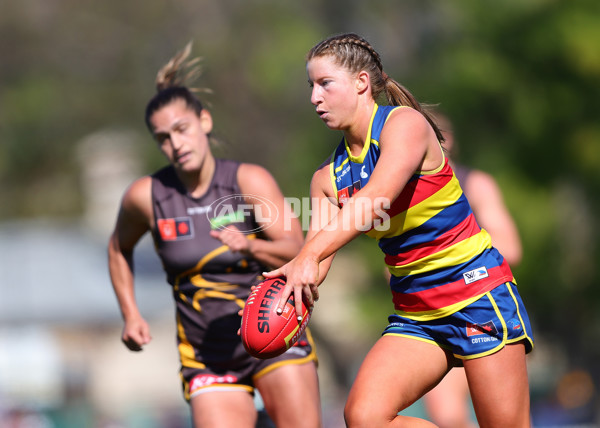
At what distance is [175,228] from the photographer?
492 cm

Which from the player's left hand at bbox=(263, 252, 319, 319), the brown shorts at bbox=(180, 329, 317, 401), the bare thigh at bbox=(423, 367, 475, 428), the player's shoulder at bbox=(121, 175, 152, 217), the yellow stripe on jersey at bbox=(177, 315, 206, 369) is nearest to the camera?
the player's left hand at bbox=(263, 252, 319, 319)

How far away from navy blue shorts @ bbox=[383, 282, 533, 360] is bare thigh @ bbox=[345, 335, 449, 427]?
0.06m

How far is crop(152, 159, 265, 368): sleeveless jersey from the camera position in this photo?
15.9 ft

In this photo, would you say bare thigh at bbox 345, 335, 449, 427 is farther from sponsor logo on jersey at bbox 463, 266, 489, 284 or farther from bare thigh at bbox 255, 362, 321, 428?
bare thigh at bbox 255, 362, 321, 428

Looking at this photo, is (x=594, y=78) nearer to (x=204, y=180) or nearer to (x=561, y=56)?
(x=561, y=56)

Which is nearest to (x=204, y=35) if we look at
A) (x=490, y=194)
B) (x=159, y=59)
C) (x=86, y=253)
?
(x=159, y=59)

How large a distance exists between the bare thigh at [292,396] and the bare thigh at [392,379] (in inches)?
31.0

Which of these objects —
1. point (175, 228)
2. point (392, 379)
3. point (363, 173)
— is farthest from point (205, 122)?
point (392, 379)

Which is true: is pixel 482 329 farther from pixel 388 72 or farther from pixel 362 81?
pixel 388 72

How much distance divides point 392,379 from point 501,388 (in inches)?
19.3

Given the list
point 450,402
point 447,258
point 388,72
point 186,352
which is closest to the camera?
point 447,258

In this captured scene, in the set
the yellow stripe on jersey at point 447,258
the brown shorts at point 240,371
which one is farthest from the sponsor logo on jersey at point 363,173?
the brown shorts at point 240,371

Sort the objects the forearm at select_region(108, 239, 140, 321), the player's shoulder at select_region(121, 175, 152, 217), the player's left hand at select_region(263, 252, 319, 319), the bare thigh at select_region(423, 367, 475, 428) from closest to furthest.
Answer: the player's left hand at select_region(263, 252, 319, 319) → the player's shoulder at select_region(121, 175, 152, 217) → the forearm at select_region(108, 239, 140, 321) → the bare thigh at select_region(423, 367, 475, 428)

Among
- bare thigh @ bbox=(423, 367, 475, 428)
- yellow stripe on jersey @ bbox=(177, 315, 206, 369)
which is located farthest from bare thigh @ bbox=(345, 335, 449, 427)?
bare thigh @ bbox=(423, 367, 475, 428)
